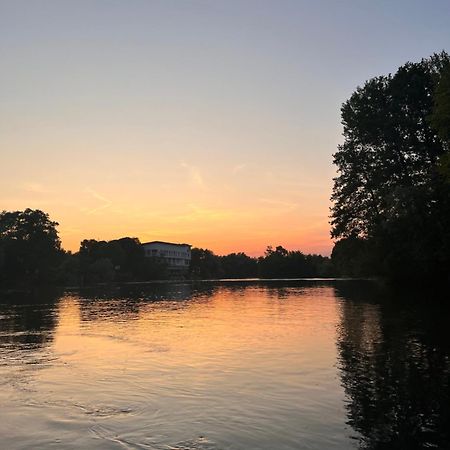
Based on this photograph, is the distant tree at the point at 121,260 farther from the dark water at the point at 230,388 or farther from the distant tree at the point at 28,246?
the dark water at the point at 230,388

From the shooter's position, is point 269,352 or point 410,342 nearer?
point 269,352

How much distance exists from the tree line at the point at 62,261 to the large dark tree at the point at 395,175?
280 ft

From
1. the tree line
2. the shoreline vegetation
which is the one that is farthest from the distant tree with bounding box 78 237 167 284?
the shoreline vegetation

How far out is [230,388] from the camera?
49.2 feet

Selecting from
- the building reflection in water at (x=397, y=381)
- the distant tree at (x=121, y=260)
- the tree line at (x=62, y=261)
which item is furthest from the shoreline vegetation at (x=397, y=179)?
the distant tree at (x=121, y=260)

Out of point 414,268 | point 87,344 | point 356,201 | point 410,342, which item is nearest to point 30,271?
point 356,201

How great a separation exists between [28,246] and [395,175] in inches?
3838

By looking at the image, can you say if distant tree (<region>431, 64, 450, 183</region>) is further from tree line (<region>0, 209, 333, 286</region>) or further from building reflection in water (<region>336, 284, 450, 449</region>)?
tree line (<region>0, 209, 333, 286</region>)

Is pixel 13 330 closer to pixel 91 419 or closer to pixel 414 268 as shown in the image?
pixel 91 419

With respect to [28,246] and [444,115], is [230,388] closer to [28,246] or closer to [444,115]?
[444,115]

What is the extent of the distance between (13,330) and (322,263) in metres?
Answer: 160

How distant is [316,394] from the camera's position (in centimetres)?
1416

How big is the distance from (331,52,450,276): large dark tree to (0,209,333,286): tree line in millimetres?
85460

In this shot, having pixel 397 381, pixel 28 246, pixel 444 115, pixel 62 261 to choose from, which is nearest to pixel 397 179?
pixel 444 115
